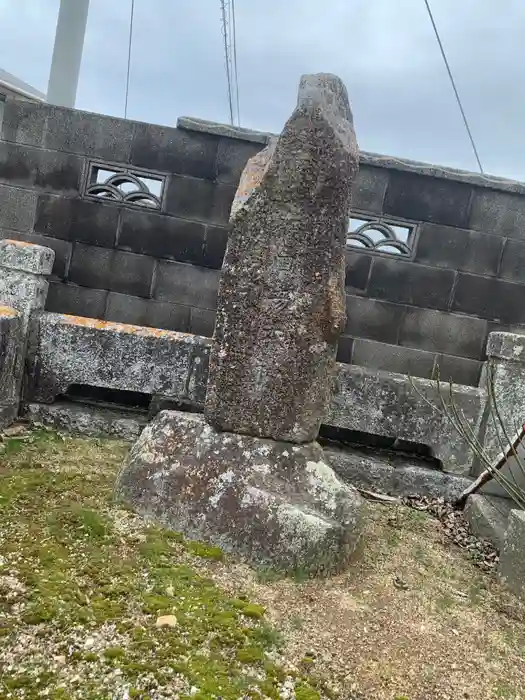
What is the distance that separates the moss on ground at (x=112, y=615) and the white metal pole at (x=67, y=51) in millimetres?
8762

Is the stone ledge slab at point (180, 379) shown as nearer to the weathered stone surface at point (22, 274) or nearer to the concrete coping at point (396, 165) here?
the weathered stone surface at point (22, 274)

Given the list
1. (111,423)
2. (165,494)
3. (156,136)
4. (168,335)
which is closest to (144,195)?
(156,136)

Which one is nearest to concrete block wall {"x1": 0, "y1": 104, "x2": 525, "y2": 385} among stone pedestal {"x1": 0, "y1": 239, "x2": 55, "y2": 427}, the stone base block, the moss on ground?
stone pedestal {"x1": 0, "y1": 239, "x2": 55, "y2": 427}

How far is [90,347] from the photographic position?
3600mm

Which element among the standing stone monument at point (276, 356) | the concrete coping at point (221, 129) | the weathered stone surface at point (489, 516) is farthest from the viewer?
the concrete coping at point (221, 129)

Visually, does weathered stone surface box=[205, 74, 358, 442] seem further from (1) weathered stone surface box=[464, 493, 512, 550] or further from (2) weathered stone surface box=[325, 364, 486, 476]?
(1) weathered stone surface box=[464, 493, 512, 550]

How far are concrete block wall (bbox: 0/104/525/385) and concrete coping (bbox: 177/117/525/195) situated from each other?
0.5 inches

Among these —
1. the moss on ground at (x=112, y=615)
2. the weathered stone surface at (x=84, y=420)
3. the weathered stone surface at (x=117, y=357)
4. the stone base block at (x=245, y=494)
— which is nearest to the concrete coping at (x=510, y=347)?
the stone base block at (x=245, y=494)

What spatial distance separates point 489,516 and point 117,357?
7.79 ft

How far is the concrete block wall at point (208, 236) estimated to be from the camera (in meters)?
4.79

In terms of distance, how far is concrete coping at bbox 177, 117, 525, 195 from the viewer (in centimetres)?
476

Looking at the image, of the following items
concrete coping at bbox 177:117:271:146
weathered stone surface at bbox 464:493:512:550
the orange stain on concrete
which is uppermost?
concrete coping at bbox 177:117:271:146

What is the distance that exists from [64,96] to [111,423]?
7.86 m

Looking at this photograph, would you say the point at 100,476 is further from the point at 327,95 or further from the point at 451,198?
the point at 451,198
